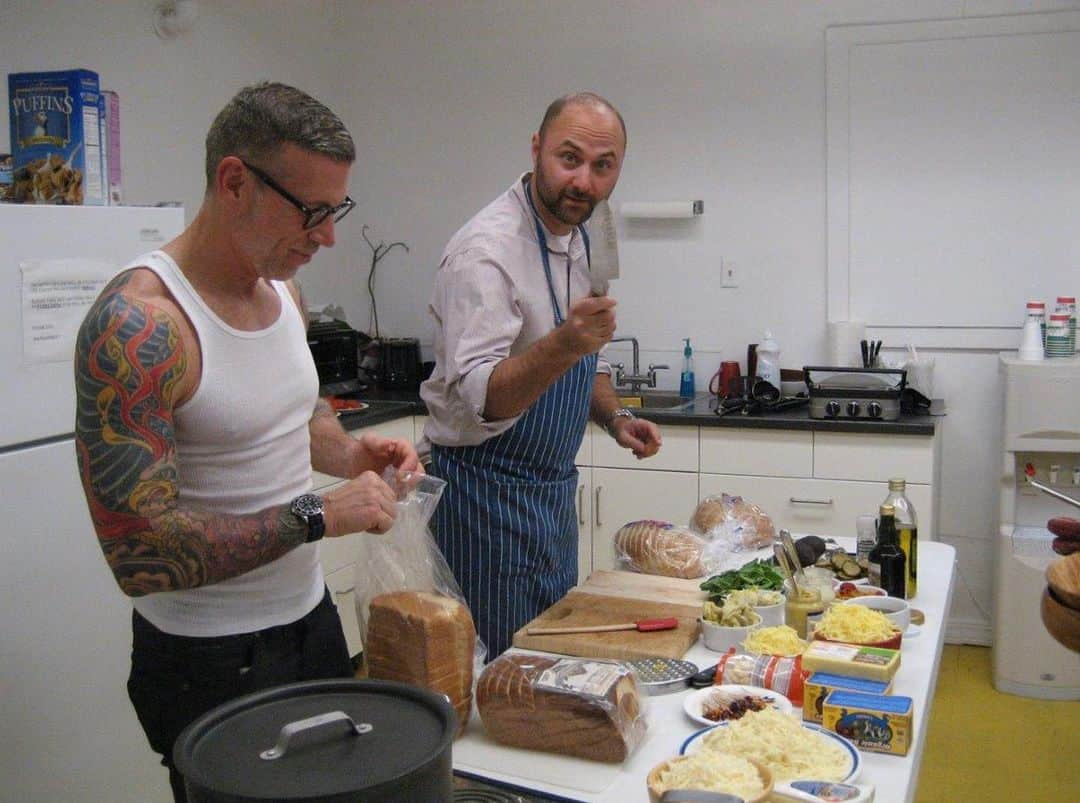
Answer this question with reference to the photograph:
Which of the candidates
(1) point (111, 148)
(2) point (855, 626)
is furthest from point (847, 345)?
(1) point (111, 148)

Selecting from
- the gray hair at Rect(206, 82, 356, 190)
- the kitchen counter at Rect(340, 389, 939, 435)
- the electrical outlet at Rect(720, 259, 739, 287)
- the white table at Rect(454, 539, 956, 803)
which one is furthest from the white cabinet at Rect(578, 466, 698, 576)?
the gray hair at Rect(206, 82, 356, 190)

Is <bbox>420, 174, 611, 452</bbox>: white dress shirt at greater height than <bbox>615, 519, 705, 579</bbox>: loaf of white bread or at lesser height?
greater

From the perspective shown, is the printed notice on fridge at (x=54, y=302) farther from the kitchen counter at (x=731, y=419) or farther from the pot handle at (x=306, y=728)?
the pot handle at (x=306, y=728)

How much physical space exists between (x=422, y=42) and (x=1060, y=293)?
274cm

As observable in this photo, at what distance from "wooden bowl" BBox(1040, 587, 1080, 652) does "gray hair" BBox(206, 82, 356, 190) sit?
108 cm

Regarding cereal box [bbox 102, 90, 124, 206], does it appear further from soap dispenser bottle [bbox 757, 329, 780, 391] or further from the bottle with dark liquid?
soap dispenser bottle [bbox 757, 329, 780, 391]

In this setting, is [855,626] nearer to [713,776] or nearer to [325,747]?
[713,776]

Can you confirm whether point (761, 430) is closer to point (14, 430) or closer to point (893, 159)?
point (893, 159)

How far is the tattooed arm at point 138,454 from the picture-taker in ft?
4.39

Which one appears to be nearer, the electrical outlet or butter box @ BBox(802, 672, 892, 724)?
butter box @ BBox(802, 672, 892, 724)

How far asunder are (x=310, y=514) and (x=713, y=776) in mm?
615

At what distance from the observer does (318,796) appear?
2.90ft

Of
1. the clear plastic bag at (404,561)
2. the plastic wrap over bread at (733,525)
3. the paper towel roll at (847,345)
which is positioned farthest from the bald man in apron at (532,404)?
the paper towel roll at (847,345)

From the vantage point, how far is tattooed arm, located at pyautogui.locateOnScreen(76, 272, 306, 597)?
1.34 meters
